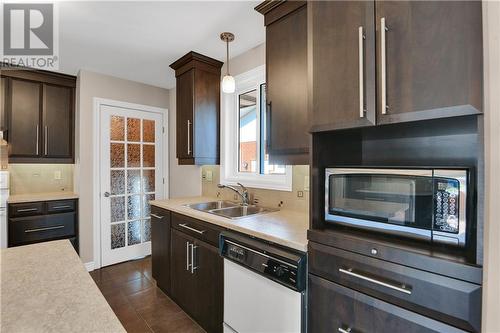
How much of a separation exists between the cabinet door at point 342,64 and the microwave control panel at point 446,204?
0.35 metres

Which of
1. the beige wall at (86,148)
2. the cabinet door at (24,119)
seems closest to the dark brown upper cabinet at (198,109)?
the beige wall at (86,148)

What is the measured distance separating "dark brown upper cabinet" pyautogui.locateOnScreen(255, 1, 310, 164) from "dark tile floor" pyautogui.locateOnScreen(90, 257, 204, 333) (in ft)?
5.28

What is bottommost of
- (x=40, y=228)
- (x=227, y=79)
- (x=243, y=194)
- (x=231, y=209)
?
(x=40, y=228)

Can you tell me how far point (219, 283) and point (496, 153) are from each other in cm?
164

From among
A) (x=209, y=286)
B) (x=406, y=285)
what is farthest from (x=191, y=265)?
(x=406, y=285)

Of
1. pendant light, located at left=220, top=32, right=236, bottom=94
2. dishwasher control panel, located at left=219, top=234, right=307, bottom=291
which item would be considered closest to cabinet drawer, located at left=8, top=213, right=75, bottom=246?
dishwasher control panel, located at left=219, top=234, right=307, bottom=291

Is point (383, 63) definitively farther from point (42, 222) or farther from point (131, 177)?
point (42, 222)

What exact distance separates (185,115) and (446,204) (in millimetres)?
2412

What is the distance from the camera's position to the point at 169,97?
3.80m

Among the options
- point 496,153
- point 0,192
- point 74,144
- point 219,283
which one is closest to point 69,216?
point 0,192

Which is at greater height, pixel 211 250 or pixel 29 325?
pixel 29 325

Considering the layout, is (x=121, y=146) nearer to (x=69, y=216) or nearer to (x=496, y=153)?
(x=69, y=216)

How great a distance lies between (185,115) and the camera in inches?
109

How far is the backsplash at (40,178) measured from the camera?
322 cm
